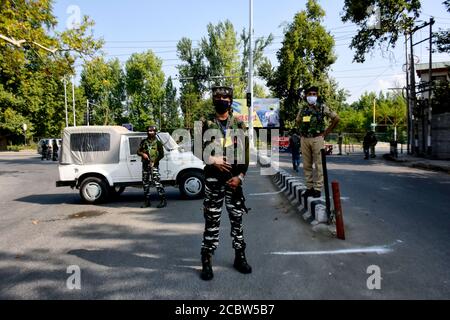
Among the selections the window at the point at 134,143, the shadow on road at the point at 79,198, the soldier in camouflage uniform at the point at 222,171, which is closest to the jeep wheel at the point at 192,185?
the shadow on road at the point at 79,198

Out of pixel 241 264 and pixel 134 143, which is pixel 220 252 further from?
pixel 134 143

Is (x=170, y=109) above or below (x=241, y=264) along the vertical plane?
above

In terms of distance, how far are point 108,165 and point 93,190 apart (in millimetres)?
734

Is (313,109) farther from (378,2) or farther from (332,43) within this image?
(332,43)

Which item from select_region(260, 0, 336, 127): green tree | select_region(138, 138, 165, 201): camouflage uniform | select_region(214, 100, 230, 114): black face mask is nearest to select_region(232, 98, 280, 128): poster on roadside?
select_region(260, 0, 336, 127): green tree

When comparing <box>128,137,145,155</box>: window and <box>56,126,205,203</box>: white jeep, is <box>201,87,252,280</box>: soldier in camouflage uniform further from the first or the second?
<box>128,137,145,155</box>: window

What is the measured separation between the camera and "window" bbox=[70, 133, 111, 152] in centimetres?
927

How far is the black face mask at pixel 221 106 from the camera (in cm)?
419

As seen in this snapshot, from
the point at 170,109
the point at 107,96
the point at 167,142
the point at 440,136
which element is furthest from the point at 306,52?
the point at 107,96

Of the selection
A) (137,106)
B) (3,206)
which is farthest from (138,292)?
(137,106)

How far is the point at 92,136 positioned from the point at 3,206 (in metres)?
2.90

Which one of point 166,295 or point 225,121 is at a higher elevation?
point 225,121

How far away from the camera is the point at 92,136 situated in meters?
9.32

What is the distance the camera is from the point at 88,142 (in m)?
9.28
